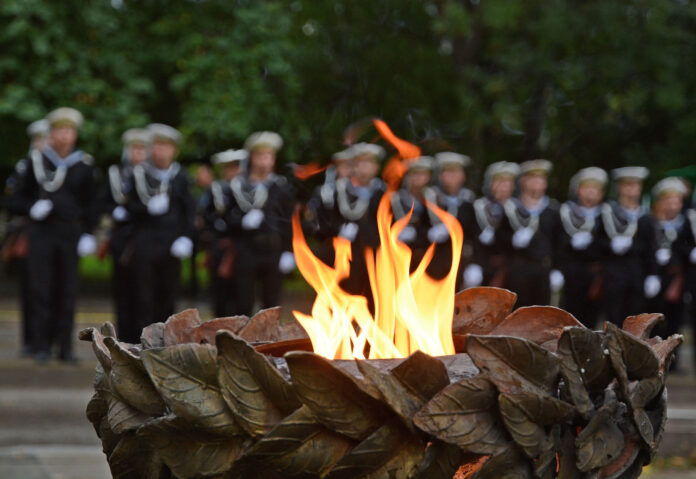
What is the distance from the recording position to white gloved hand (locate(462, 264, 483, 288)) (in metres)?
11.0

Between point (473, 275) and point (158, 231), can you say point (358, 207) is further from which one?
point (158, 231)

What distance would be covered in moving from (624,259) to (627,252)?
0.08 metres

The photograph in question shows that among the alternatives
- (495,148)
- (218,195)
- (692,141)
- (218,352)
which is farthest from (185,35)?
(218,352)

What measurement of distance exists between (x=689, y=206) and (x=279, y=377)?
1000 centimetres

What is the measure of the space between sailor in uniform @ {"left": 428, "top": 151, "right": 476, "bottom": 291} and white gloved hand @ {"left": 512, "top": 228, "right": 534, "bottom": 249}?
1.61 ft

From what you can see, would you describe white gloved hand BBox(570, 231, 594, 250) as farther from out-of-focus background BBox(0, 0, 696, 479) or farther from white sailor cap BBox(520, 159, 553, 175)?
out-of-focus background BBox(0, 0, 696, 479)

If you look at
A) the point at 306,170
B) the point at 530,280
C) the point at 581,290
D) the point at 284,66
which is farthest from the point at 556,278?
the point at 306,170

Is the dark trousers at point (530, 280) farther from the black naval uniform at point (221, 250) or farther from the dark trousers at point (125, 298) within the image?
the dark trousers at point (125, 298)

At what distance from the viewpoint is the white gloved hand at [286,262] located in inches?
410

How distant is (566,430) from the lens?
2672mm

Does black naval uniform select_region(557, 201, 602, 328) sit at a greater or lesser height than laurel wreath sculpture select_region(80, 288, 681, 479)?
lesser

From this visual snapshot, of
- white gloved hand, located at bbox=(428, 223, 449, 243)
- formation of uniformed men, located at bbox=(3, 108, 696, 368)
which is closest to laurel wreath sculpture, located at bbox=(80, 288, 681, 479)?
formation of uniformed men, located at bbox=(3, 108, 696, 368)

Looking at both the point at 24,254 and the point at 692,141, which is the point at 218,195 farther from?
the point at 692,141

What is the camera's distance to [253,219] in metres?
10.6
